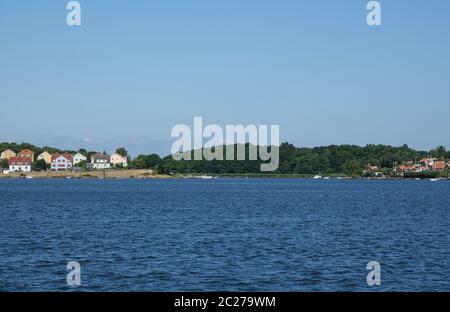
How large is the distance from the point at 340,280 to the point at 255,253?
9836 mm

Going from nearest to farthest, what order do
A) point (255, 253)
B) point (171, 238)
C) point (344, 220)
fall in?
point (255, 253)
point (171, 238)
point (344, 220)

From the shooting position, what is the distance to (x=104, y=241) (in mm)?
46125

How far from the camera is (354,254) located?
40125 mm

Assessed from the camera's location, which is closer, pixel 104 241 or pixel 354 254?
pixel 354 254

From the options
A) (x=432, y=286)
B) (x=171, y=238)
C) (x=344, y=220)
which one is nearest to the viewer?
(x=432, y=286)

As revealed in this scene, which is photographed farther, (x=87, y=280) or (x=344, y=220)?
(x=344, y=220)
